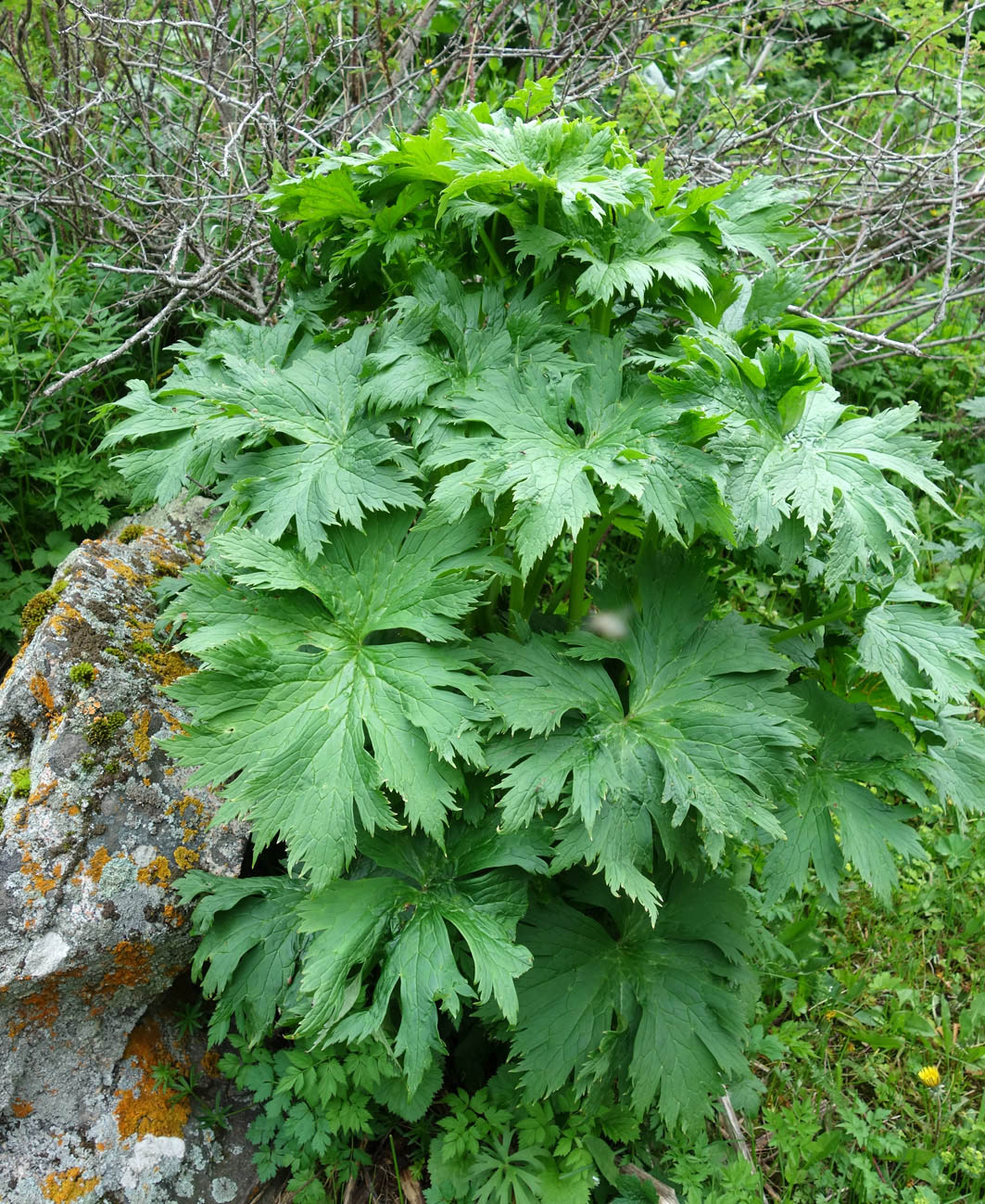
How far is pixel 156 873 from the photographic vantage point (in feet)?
7.34

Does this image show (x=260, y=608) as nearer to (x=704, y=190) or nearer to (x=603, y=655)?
(x=603, y=655)

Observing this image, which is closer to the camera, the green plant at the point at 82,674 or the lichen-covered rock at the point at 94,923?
the lichen-covered rock at the point at 94,923

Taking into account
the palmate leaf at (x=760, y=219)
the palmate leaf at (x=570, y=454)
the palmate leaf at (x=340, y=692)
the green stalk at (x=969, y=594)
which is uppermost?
the palmate leaf at (x=760, y=219)

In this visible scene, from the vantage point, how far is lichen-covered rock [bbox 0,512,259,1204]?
6.75 ft

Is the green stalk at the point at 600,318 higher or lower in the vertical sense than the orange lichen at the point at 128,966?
higher

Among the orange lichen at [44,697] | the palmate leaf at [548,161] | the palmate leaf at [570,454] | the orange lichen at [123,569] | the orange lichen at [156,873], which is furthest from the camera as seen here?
the orange lichen at [123,569]

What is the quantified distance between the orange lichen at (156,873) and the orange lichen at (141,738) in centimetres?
28

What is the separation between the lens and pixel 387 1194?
226 cm

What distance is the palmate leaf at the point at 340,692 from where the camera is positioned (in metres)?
1.72

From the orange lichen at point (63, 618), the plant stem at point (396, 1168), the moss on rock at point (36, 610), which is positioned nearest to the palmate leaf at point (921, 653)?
the plant stem at point (396, 1168)

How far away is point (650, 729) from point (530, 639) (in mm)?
348

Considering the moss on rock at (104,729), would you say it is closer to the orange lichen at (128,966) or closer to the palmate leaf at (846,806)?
the orange lichen at (128,966)

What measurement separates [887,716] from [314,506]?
1568 mm

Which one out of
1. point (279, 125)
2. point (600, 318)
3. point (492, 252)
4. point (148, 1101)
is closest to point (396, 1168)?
point (148, 1101)
